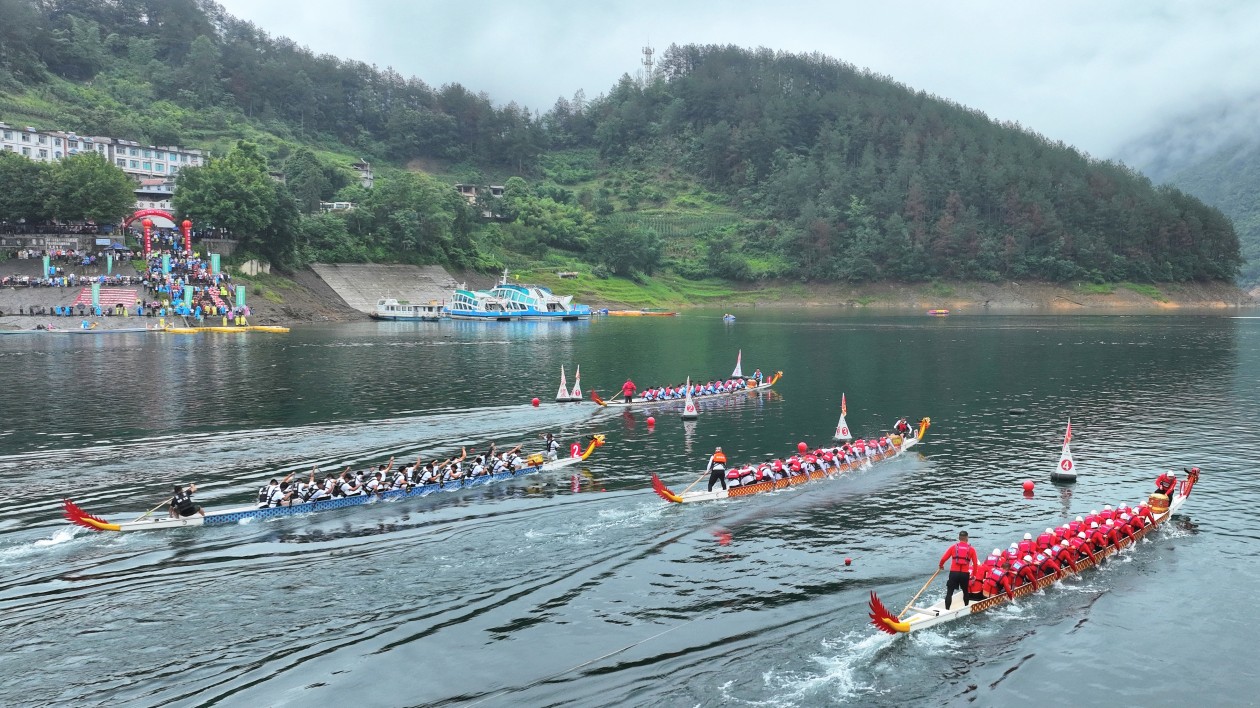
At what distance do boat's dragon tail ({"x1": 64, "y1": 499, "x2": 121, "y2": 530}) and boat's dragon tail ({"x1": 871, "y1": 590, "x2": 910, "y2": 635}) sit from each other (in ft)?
89.2

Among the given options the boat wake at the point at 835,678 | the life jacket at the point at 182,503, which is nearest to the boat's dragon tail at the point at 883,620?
the boat wake at the point at 835,678

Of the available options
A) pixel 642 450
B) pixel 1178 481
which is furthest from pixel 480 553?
pixel 1178 481

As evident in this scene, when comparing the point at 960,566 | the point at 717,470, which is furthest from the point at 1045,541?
the point at 717,470

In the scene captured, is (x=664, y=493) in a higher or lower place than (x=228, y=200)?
lower

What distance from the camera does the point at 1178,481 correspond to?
40.1 meters

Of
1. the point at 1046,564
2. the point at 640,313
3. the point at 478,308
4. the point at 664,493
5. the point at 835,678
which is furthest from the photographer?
the point at 640,313

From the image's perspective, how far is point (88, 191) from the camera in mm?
123812

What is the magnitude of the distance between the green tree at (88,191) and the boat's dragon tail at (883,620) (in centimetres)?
13145

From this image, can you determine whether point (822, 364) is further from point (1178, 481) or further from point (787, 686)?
point (787, 686)

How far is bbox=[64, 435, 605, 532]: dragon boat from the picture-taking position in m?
32.6

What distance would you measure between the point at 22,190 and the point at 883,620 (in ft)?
446

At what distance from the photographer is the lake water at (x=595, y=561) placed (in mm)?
23406

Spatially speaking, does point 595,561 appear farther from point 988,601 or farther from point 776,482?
point 988,601

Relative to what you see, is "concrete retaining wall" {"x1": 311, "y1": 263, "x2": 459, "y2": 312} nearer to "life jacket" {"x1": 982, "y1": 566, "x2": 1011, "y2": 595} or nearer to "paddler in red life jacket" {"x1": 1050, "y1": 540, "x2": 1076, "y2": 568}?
"paddler in red life jacket" {"x1": 1050, "y1": 540, "x2": 1076, "y2": 568}
